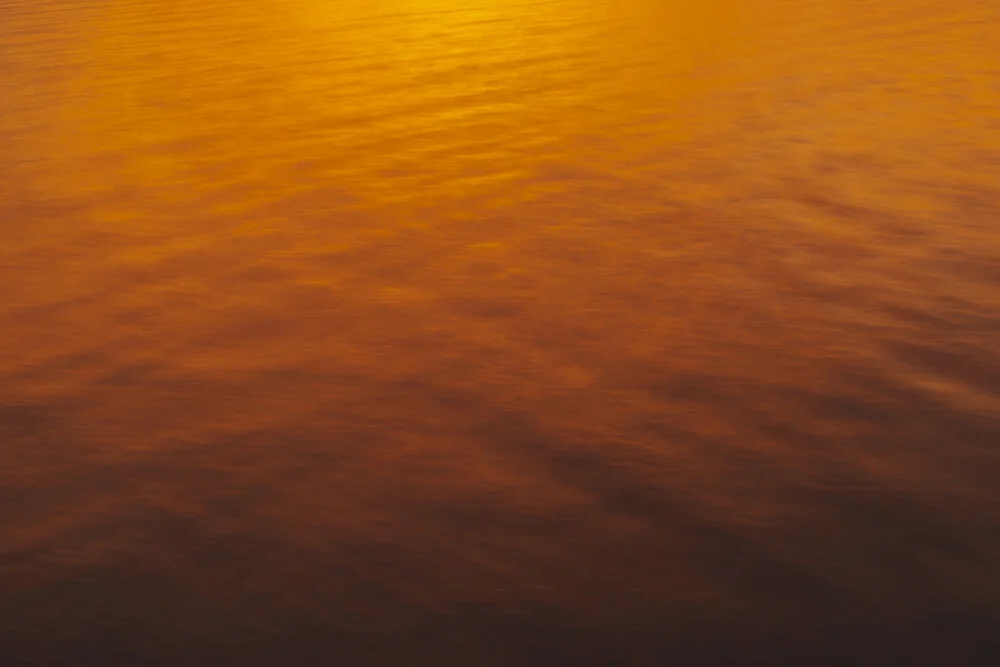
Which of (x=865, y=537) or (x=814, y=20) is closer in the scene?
(x=865, y=537)

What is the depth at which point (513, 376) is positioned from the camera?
2.93 metres

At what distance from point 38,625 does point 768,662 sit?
1.22 meters

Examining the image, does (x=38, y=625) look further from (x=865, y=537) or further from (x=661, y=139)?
(x=661, y=139)

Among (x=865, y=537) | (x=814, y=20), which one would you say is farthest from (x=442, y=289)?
(x=814, y=20)

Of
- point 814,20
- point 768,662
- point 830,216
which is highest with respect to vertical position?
point 814,20

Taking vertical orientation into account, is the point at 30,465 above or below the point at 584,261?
below

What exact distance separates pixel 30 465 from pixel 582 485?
1198mm

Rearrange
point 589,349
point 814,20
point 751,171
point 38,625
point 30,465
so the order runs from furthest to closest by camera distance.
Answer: point 814,20, point 751,171, point 589,349, point 30,465, point 38,625

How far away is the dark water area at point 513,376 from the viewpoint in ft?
6.64

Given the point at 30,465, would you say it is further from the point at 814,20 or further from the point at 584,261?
the point at 814,20

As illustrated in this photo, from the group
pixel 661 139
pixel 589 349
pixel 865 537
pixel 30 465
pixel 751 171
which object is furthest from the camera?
pixel 661 139

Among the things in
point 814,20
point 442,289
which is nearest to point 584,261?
point 442,289

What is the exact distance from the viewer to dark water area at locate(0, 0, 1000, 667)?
79.7 inches

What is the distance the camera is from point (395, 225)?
13.6 ft
